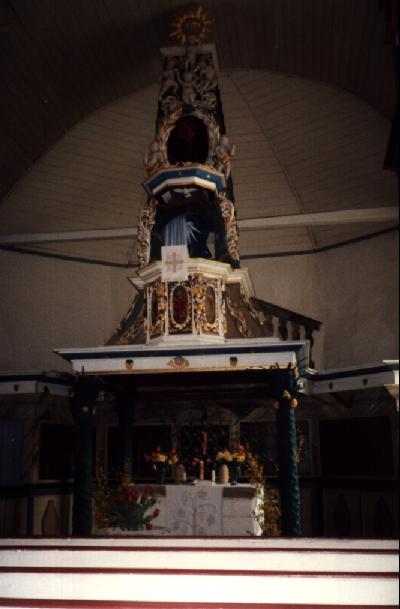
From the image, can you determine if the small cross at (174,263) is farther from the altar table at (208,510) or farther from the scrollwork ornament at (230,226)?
the altar table at (208,510)

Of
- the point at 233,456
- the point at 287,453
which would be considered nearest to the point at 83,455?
A: the point at 233,456

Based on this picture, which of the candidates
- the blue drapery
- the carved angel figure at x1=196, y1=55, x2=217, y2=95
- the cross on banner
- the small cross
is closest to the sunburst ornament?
the carved angel figure at x1=196, y1=55, x2=217, y2=95

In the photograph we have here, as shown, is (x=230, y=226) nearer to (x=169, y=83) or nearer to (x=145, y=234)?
(x=145, y=234)

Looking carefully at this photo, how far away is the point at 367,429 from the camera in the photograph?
12.6 m

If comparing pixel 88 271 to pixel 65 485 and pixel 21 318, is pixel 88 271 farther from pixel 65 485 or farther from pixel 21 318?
pixel 65 485

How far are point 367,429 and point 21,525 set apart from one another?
7247 mm

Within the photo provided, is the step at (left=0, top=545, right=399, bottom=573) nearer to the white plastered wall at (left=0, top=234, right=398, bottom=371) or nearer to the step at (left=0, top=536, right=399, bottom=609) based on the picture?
the step at (left=0, top=536, right=399, bottom=609)

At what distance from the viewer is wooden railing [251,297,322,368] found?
14.5 metres

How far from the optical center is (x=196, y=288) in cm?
1029

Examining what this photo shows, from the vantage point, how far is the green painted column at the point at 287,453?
9.14 m

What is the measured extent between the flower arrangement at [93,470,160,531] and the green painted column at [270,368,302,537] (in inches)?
76.9

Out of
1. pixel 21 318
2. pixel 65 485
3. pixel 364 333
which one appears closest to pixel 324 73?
pixel 364 333

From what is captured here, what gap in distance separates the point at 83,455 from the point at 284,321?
21.8ft

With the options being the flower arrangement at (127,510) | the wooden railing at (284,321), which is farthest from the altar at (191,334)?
the wooden railing at (284,321)
